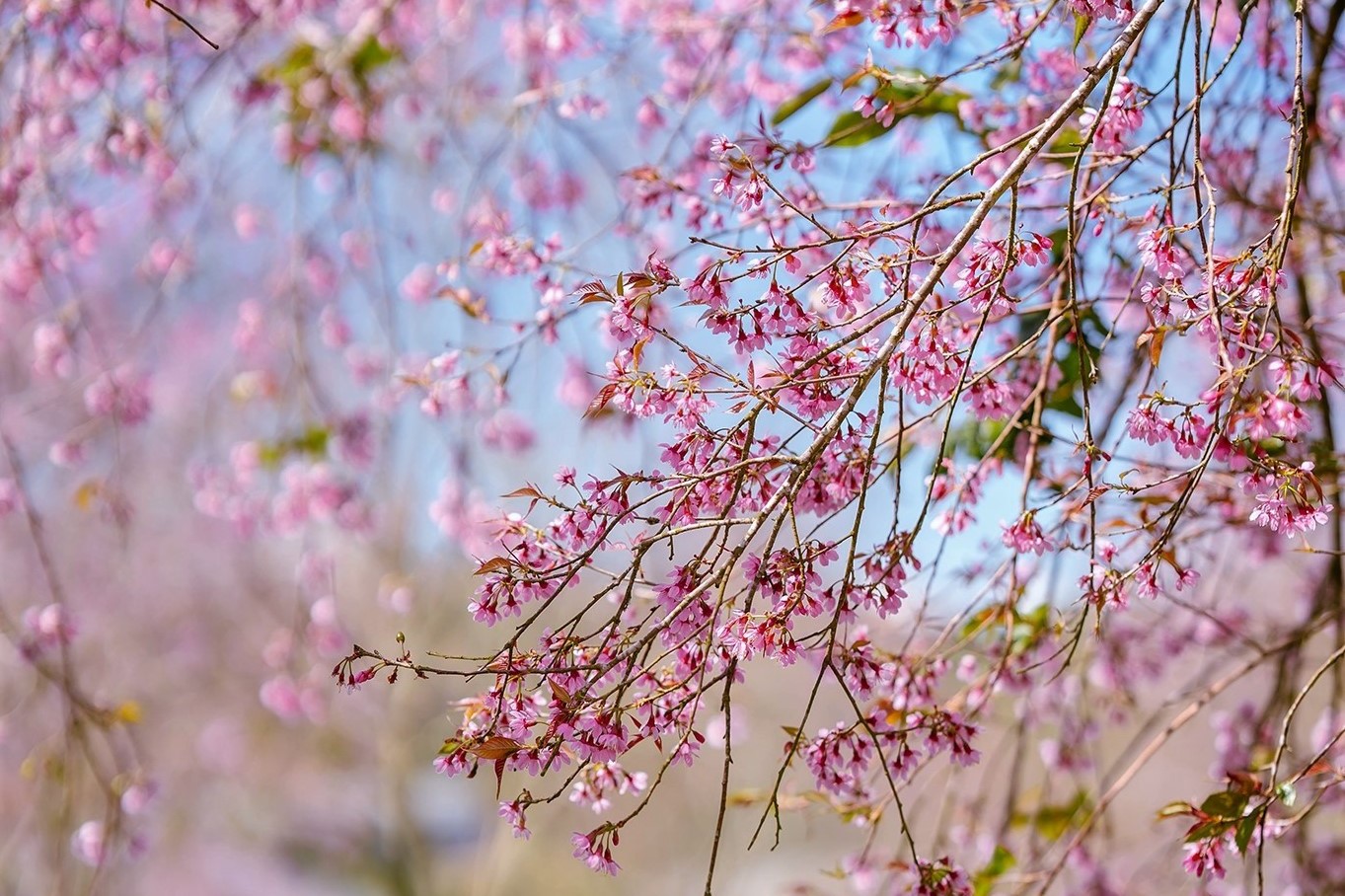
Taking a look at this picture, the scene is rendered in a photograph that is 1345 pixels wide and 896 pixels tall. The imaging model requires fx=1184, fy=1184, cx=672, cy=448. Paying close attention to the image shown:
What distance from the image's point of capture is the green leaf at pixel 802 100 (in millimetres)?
1797

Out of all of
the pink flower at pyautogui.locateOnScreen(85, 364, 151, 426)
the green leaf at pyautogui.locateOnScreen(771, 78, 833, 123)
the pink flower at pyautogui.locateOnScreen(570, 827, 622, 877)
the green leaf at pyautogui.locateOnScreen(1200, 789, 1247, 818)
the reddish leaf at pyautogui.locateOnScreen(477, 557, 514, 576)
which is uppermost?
the pink flower at pyautogui.locateOnScreen(85, 364, 151, 426)

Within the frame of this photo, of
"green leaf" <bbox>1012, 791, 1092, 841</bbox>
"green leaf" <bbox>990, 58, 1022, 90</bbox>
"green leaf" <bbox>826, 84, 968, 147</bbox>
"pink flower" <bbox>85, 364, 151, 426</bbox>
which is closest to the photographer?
"green leaf" <bbox>826, 84, 968, 147</bbox>

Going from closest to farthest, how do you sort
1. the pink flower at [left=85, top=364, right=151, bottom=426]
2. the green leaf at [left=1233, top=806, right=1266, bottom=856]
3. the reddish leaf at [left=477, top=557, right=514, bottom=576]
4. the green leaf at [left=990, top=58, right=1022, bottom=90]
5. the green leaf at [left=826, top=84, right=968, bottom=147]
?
the reddish leaf at [left=477, top=557, right=514, bottom=576] < the green leaf at [left=1233, top=806, right=1266, bottom=856] < the green leaf at [left=826, top=84, right=968, bottom=147] < the green leaf at [left=990, top=58, right=1022, bottom=90] < the pink flower at [left=85, top=364, right=151, bottom=426]

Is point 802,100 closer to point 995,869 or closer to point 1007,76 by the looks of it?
point 1007,76

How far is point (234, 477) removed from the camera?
153 inches

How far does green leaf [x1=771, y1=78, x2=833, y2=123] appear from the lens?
1797mm

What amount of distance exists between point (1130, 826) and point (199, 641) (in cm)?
679

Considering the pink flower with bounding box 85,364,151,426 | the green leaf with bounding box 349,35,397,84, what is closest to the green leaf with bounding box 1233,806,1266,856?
the green leaf with bounding box 349,35,397,84

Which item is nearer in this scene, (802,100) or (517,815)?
(517,815)

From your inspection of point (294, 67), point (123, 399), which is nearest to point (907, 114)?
point (294, 67)

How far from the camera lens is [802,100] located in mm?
1809

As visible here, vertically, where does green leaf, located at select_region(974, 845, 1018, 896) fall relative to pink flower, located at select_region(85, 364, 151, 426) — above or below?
below

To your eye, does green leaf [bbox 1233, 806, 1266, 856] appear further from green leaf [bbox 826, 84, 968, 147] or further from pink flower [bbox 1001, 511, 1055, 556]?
green leaf [bbox 826, 84, 968, 147]

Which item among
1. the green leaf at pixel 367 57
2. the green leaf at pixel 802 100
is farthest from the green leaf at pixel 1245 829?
the green leaf at pixel 367 57
